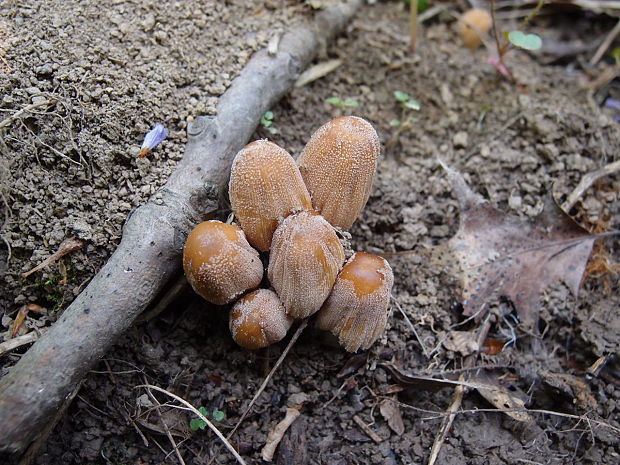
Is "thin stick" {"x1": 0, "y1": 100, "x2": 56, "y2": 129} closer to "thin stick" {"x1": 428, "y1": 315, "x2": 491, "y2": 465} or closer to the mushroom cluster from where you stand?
the mushroom cluster

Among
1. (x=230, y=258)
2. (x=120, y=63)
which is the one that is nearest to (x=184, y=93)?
(x=120, y=63)

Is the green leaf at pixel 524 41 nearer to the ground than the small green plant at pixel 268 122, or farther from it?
nearer to the ground

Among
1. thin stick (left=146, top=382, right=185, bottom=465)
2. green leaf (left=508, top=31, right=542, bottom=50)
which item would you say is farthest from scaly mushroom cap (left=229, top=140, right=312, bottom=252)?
green leaf (left=508, top=31, right=542, bottom=50)

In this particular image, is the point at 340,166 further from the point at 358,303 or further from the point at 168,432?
the point at 168,432

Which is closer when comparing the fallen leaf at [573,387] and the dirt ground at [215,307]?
the dirt ground at [215,307]

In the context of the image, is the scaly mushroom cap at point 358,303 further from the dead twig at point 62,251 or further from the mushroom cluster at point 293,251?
the dead twig at point 62,251

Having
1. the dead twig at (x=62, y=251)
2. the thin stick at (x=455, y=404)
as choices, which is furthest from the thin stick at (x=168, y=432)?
the thin stick at (x=455, y=404)
